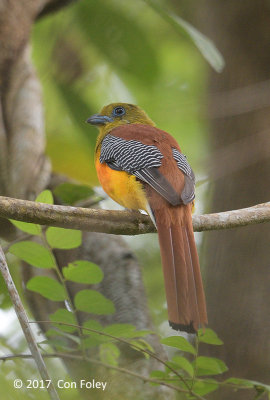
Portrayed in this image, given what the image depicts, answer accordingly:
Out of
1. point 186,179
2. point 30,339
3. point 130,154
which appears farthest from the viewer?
point 130,154

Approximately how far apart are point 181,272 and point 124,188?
0.75 m

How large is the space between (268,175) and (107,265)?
1129 mm

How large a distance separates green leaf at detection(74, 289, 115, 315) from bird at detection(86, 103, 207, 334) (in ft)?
0.94

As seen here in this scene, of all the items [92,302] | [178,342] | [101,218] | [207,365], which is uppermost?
[101,218]

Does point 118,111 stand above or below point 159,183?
above

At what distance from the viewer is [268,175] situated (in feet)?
12.9

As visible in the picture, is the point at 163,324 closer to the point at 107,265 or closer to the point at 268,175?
the point at 107,265

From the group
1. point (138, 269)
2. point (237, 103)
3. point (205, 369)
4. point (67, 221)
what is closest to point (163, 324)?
point (138, 269)

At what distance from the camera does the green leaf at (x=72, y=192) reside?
3592 mm

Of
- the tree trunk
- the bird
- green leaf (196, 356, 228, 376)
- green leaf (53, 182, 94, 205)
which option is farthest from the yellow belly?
green leaf (196, 356, 228, 376)

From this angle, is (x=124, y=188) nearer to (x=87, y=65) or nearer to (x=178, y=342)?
(x=178, y=342)

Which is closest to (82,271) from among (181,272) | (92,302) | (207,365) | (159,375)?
(92,302)

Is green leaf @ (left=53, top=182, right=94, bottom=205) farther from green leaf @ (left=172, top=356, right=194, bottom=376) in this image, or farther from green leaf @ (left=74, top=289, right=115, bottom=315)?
green leaf @ (left=172, top=356, right=194, bottom=376)

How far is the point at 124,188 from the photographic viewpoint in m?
3.26
